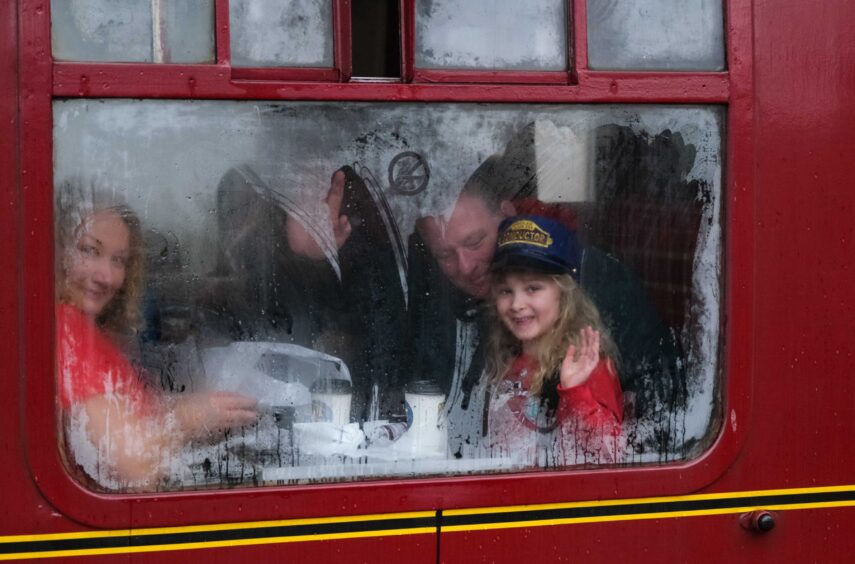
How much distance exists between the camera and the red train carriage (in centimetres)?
202

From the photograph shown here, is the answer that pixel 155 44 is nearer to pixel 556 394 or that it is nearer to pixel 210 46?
pixel 210 46

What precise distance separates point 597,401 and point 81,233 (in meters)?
1.14

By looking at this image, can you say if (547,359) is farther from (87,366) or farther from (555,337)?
(87,366)

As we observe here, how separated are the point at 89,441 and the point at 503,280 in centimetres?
90

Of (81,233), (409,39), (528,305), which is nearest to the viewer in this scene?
(81,233)

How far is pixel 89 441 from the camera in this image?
204 cm

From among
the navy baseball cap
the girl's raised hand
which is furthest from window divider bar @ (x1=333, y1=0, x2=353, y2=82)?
the girl's raised hand

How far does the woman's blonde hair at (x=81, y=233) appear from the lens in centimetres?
201

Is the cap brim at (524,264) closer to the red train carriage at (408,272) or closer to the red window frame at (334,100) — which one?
the red train carriage at (408,272)

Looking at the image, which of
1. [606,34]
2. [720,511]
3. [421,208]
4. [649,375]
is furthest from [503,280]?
[720,511]

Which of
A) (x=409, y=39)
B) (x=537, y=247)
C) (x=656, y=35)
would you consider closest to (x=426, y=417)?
(x=537, y=247)

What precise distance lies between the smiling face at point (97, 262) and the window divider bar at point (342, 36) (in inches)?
21.3

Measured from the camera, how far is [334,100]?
6.95ft

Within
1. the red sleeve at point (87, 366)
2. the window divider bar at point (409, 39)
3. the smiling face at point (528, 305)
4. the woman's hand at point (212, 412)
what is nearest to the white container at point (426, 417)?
the smiling face at point (528, 305)
